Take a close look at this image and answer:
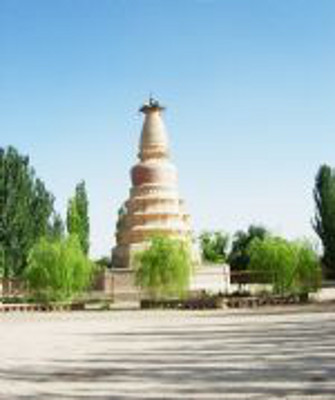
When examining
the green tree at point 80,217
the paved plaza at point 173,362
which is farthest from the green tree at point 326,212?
the paved plaza at point 173,362

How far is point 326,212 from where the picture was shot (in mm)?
52250

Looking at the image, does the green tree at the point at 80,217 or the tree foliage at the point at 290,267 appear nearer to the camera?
the tree foliage at the point at 290,267

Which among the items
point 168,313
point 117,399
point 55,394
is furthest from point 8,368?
point 168,313

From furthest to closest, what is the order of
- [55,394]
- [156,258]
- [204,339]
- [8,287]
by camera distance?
[8,287], [156,258], [204,339], [55,394]

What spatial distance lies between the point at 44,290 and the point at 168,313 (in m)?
8.75

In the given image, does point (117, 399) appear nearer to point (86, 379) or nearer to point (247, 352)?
point (86, 379)

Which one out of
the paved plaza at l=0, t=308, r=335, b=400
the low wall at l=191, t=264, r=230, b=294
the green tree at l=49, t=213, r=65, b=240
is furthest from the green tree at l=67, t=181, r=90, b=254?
the paved plaza at l=0, t=308, r=335, b=400

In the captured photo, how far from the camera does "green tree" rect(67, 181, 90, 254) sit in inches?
2098

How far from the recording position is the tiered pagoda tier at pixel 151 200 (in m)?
42.2

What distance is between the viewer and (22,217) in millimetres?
42062

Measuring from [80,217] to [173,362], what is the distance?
44.7 m

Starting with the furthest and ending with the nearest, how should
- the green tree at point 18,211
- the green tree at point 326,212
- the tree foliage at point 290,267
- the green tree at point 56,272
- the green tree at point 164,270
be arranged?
the green tree at point 326,212 → the green tree at point 18,211 → the green tree at point 56,272 → the tree foliage at point 290,267 → the green tree at point 164,270

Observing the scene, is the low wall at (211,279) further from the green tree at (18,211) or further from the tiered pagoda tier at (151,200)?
the green tree at (18,211)

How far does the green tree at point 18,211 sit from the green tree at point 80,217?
773 centimetres
